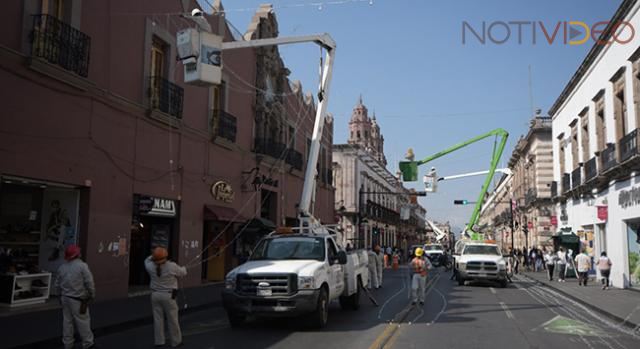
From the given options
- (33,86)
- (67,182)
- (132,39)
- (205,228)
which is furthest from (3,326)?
(205,228)

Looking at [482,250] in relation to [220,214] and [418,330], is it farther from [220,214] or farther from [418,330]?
[418,330]

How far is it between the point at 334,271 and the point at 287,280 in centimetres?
215

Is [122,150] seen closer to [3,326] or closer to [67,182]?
[67,182]

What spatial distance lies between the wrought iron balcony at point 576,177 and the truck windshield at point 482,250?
7.93m

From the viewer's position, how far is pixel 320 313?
11344 millimetres

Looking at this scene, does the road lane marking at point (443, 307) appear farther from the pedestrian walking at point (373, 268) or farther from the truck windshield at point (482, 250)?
the truck windshield at point (482, 250)

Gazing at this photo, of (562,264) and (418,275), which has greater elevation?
(418,275)

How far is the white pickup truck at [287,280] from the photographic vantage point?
10883 millimetres

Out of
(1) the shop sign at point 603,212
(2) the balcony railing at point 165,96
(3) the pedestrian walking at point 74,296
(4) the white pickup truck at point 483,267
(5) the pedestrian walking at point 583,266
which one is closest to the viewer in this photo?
(3) the pedestrian walking at point 74,296

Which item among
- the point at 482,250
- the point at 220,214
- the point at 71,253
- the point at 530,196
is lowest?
the point at 482,250

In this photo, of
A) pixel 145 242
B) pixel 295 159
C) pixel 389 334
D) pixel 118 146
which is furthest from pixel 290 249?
pixel 295 159

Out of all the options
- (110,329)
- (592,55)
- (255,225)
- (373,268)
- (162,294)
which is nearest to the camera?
(162,294)

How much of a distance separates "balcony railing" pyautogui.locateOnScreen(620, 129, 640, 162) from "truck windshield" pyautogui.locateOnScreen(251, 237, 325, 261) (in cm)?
1348

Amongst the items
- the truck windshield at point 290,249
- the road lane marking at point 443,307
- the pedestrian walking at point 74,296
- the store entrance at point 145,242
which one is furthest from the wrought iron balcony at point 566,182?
the pedestrian walking at point 74,296
